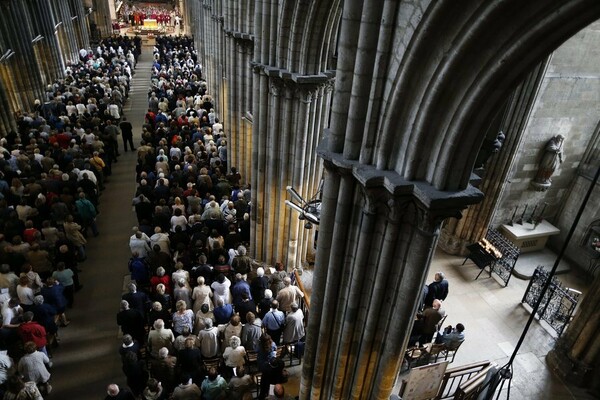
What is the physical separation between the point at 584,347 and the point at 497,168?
4.83 metres

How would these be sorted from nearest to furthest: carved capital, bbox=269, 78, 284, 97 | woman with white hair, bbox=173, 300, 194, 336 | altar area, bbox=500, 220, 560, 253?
1. woman with white hair, bbox=173, 300, 194, 336
2. carved capital, bbox=269, 78, 284, 97
3. altar area, bbox=500, 220, 560, 253

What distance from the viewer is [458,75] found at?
14.3ft

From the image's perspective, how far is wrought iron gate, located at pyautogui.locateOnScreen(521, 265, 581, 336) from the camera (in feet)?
33.9

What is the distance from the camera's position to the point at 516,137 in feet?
37.2

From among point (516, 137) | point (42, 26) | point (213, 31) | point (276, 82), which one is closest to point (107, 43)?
point (42, 26)

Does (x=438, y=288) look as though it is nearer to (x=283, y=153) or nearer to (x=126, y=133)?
(x=283, y=153)

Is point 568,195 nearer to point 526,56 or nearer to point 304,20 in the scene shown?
point 304,20

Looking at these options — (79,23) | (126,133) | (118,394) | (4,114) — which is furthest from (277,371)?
(79,23)

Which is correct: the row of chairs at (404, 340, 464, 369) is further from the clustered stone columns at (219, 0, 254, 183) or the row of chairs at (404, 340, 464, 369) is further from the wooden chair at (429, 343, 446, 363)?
the clustered stone columns at (219, 0, 254, 183)

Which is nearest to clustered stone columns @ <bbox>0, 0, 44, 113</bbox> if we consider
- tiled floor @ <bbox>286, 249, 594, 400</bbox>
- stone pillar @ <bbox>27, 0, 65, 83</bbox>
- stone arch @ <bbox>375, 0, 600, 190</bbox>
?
stone pillar @ <bbox>27, 0, 65, 83</bbox>

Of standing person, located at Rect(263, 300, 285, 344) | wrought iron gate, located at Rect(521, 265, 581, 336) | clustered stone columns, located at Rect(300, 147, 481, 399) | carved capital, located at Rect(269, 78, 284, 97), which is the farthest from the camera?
wrought iron gate, located at Rect(521, 265, 581, 336)

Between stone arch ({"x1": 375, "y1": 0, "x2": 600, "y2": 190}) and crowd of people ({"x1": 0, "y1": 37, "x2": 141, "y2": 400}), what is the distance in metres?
6.39

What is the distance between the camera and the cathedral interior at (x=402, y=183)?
4.41 metres

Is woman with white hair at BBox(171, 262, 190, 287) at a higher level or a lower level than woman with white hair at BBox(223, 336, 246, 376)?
higher
